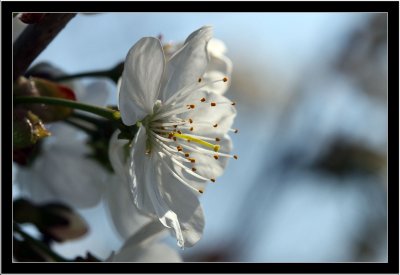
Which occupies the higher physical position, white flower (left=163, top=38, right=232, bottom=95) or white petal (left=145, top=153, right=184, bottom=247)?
white flower (left=163, top=38, right=232, bottom=95)

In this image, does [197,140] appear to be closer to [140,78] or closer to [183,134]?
[183,134]

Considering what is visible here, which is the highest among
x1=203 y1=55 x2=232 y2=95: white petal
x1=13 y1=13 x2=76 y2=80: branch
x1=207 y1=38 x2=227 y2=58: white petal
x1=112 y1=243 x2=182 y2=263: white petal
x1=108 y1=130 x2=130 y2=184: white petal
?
x1=13 y1=13 x2=76 y2=80: branch

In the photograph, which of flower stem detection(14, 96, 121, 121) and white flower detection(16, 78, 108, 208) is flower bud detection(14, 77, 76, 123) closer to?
flower stem detection(14, 96, 121, 121)

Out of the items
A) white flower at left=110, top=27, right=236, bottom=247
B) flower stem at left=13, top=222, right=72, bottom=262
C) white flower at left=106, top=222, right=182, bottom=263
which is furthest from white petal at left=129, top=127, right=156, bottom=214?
flower stem at left=13, top=222, right=72, bottom=262

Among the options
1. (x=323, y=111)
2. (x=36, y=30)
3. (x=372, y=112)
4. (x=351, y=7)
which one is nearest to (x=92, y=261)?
(x=36, y=30)

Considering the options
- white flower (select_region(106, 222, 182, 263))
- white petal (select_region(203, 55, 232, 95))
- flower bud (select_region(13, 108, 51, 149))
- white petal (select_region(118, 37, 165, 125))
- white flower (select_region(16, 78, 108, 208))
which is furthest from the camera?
white flower (select_region(16, 78, 108, 208))

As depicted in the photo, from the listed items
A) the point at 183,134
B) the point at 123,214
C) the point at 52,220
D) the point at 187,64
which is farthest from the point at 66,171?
the point at 187,64
